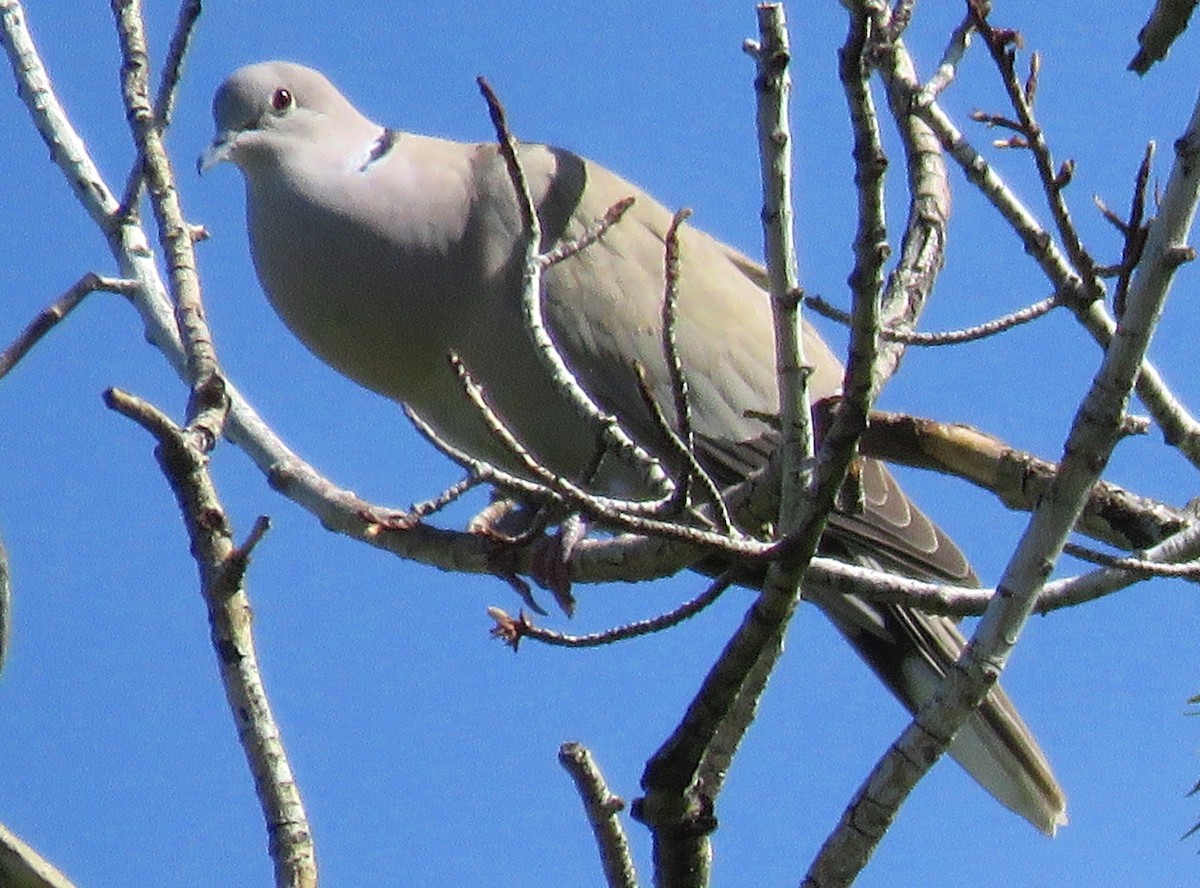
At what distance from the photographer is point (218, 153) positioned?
4.49 m

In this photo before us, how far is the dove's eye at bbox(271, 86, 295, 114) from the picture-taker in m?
4.57

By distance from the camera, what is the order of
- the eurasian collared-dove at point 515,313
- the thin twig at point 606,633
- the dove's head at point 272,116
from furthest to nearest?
the dove's head at point 272,116 → the eurasian collared-dove at point 515,313 → the thin twig at point 606,633

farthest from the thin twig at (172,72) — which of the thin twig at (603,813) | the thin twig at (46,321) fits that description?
the thin twig at (603,813)

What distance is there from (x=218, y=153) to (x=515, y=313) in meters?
0.89

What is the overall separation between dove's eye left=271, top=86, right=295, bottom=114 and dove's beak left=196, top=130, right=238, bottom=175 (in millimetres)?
124

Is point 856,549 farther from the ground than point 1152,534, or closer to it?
farther from the ground

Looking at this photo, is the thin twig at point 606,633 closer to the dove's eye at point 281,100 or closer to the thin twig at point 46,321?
the thin twig at point 46,321

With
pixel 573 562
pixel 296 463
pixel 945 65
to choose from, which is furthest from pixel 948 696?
pixel 296 463

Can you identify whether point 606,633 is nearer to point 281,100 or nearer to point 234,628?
point 234,628

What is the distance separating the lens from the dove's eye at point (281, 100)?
4574mm

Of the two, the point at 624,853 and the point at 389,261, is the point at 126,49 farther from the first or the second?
the point at 624,853

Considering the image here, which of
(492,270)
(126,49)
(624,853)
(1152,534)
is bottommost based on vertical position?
(624,853)

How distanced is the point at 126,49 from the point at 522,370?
1.28m

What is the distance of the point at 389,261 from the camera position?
4.23m
